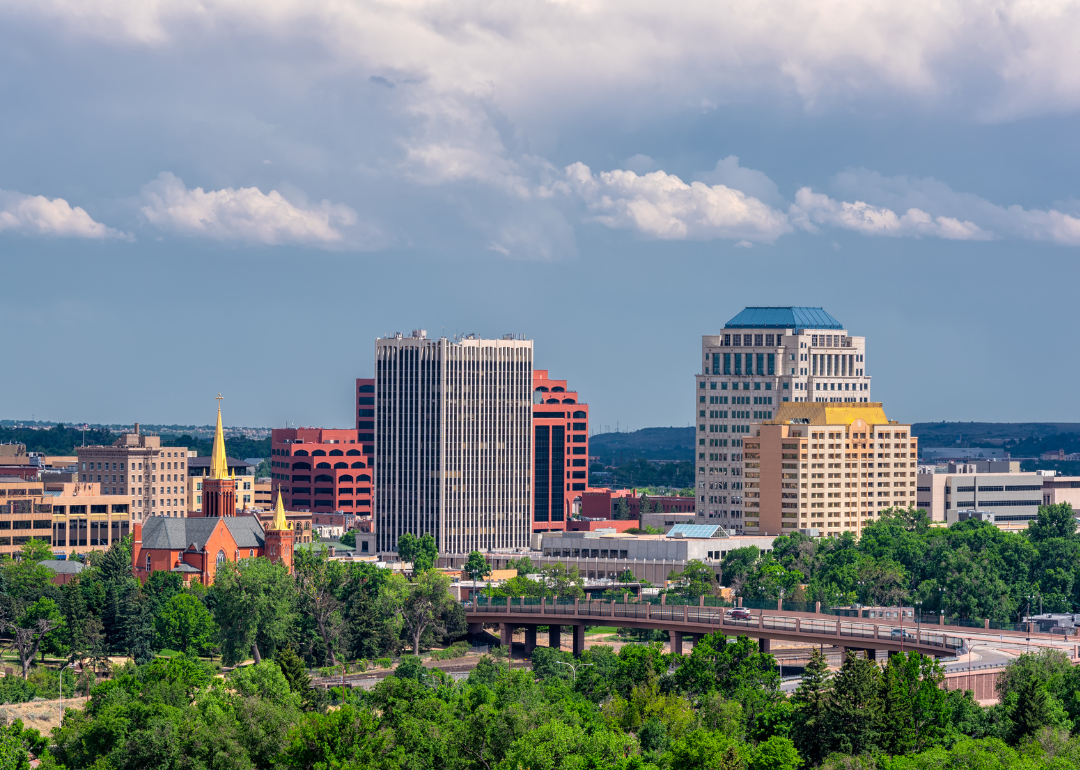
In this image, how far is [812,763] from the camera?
161375 mm

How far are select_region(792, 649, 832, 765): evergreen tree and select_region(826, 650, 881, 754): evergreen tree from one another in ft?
2.63

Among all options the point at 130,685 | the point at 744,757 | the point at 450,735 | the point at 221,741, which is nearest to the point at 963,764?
the point at 744,757

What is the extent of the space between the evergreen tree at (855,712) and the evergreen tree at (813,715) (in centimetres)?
80

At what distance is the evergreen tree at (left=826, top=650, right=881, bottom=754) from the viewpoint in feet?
528

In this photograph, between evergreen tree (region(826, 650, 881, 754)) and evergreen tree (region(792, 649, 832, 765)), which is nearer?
evergreen tree (region(826, 650, 881, 754))

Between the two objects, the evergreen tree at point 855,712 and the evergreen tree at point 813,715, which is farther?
the evergreen tree at point 813,715

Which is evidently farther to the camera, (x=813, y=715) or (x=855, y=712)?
(x=813, y=715)

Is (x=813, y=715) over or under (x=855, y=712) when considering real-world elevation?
under

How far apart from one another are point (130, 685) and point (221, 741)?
83.7 feet

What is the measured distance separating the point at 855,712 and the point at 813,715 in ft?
13.7

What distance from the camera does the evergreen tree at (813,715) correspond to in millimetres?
161875

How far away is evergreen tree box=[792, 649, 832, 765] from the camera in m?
162

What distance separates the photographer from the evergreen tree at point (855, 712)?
16088 centimetres

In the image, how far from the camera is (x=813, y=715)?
16438 cm
